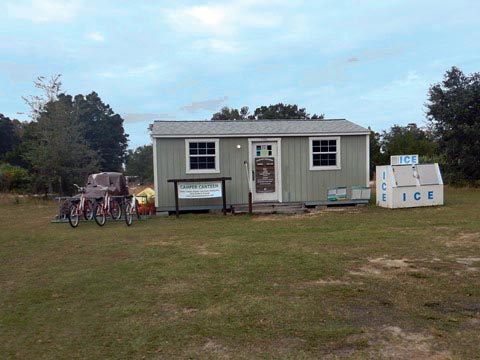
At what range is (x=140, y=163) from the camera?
5866cm

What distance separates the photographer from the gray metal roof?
14547mm

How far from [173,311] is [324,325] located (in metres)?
1.54

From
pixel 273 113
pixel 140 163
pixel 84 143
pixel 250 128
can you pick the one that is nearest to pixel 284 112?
pixel 273 113

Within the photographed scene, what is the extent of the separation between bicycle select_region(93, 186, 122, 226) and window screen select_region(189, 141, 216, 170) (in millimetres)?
2770

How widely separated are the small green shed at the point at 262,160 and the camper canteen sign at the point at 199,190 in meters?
0.59

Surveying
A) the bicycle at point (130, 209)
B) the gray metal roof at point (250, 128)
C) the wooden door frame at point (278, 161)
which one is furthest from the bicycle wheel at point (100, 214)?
the wooden door frame at point (278, 161)

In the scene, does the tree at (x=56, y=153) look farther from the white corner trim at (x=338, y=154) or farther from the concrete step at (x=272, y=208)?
the white corner trim at (x=338, y=154)

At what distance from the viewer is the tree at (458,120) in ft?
69.8

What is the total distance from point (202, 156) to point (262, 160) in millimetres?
2014

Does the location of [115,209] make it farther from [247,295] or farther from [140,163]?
[140,163]

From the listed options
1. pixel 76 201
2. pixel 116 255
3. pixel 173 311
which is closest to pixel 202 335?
pixel 173 311

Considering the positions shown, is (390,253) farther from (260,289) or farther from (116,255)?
(116,255)

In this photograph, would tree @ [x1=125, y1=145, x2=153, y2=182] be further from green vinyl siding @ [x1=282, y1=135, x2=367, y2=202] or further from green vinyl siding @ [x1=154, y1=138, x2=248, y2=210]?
green vinyl siding @ [x1=282, y1=135, x2=367, y2=202]

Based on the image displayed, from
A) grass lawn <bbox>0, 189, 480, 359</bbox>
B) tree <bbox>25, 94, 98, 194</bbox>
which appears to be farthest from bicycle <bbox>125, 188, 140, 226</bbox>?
tree <bbox>25, 94, 98, 194</bbox>
